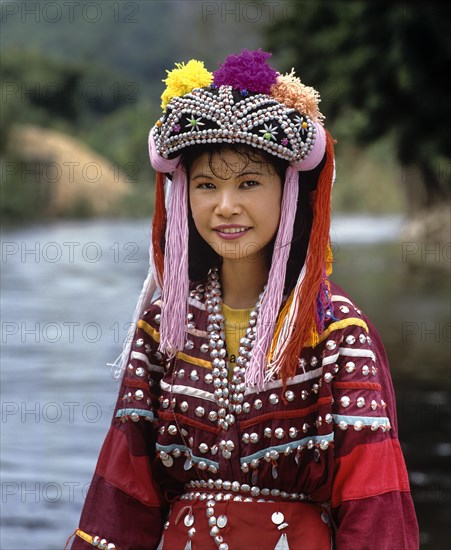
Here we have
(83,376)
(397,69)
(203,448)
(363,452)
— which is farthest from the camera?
(397,69)

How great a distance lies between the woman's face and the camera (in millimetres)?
2246

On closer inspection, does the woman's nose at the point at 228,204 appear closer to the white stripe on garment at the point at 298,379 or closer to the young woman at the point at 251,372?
the young woman at the point at 251,372

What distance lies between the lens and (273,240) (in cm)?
234

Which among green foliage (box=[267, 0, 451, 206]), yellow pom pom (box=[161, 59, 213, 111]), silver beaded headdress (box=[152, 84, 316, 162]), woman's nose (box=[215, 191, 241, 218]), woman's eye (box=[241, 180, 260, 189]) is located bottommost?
woman's nose (box=[215, 191, 241, 218])

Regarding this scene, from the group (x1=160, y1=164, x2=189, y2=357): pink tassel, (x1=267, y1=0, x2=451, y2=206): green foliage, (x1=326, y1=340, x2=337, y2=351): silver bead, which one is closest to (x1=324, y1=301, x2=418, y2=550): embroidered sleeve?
(x1=326, y1=340, x2=337, y2=351): silver bead

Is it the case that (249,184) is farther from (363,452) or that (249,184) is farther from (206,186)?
(363,452)

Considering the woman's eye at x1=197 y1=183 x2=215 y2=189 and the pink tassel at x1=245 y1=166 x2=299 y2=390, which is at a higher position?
the woman's eye at x1=197 y1=183 x2=215 y2=189

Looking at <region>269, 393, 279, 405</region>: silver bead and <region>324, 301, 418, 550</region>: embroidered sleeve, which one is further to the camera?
<region>269, 393, 279, 405</region>: silver bead

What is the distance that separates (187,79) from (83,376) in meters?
6.39

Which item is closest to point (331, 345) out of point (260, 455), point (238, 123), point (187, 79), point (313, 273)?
point (313, 273)

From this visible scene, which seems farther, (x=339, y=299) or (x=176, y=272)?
(x=176, y=272)

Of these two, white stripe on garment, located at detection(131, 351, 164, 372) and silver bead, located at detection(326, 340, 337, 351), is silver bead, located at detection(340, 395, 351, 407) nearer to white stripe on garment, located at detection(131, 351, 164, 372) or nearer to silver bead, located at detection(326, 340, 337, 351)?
silver bead, located at detection(326, 340, 337, 351)

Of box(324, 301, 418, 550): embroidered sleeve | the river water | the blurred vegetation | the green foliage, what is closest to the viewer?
box(324, 301, 418, 550): embroidered sleeve

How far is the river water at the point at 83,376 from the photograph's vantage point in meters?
5.25
